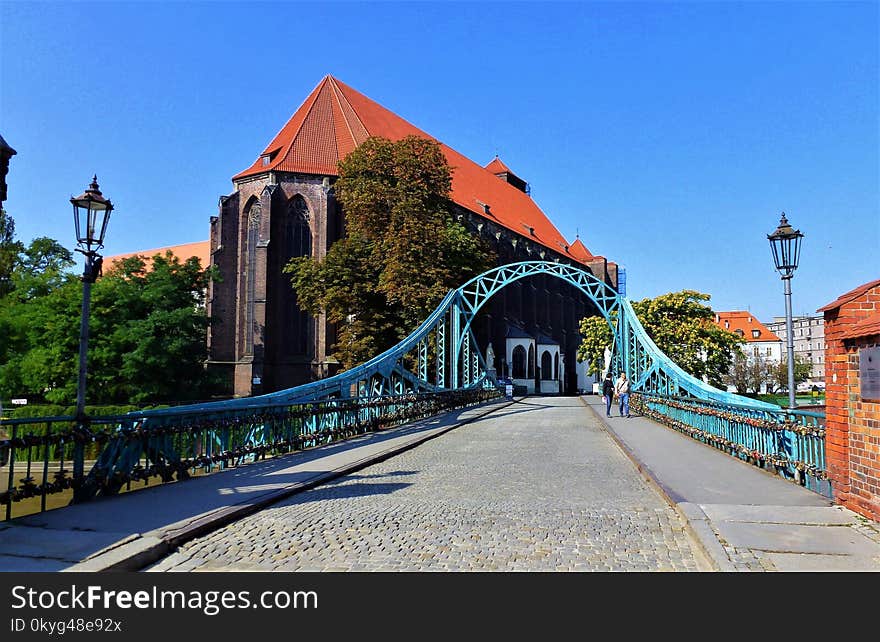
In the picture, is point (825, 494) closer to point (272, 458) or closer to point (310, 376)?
point (272, 458)

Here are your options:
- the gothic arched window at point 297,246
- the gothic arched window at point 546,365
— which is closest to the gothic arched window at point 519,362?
the gothic arched window at point 546,365

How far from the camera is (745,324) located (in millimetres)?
103438

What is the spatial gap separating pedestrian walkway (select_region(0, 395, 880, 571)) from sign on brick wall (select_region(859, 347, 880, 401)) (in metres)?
1.14

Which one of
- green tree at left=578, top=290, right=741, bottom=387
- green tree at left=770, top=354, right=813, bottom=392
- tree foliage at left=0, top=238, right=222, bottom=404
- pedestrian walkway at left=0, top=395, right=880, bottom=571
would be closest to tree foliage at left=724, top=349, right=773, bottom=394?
green tree at left=770, top=354, right=813, bottom=392

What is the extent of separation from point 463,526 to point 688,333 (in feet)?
118

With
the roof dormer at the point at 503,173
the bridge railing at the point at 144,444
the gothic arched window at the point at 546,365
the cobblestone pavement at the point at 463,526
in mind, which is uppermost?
the roof dormer at the point at 503,173

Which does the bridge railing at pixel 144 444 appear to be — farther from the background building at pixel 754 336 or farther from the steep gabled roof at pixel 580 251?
the background building at pixel 754 336

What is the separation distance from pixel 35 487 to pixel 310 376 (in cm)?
3570

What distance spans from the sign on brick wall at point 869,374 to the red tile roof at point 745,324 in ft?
323

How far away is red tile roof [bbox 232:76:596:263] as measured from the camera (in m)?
45.3

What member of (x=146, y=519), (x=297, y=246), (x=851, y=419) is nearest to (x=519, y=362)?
(x=297, y=246)

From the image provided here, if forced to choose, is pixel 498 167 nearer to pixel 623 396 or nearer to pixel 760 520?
A: pixel 623 396

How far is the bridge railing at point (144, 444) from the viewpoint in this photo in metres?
7.12
